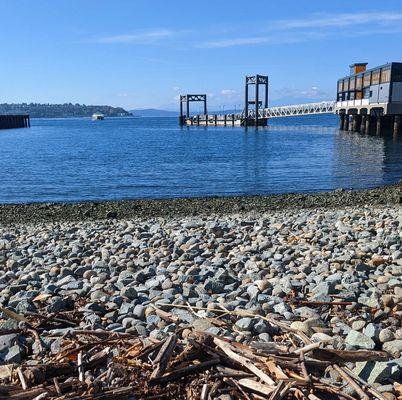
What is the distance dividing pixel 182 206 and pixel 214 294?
10.9m

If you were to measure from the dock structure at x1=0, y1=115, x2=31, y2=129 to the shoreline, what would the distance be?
85.4m

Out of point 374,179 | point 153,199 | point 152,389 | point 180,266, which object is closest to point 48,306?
point 180,266

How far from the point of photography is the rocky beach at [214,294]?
3461 millimetres

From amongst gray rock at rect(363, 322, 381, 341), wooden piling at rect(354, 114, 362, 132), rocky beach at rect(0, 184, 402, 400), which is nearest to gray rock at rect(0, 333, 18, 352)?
rocky beach at rect(0, 184, 402, 400)

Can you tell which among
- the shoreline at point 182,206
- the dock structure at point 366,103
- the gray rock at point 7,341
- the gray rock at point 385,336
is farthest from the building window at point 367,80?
the gray rock at point 7,341

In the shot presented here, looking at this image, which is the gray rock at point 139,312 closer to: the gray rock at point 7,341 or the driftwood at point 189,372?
the driftwood at point 189,372

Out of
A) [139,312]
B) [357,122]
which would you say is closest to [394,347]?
[139,312]

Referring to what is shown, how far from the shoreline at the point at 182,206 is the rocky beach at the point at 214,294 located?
4.62 metres

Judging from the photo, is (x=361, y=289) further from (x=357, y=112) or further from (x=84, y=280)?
(x=357, y=112)

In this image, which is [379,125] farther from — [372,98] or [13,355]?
[13,355]

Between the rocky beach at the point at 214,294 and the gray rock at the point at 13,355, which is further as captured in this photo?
the gray rock at the point at 13,355

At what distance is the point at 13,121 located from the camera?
102000 millimetres

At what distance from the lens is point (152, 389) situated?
302 cm

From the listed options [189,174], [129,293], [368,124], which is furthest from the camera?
[368,124]
